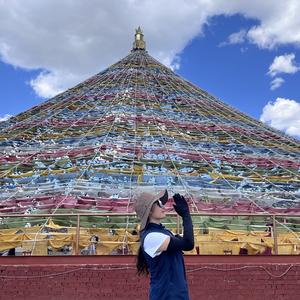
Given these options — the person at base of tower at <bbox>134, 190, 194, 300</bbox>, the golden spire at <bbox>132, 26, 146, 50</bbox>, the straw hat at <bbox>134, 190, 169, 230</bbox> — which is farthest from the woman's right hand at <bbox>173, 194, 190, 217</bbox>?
the golden spire at <bbox>132, 26, 146, 50</bbox>

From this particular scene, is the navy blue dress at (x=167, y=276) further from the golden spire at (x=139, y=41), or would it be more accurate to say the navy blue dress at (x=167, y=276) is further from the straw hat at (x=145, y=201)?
the golden spire at (x=139, y=41)

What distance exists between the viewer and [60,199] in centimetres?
1103

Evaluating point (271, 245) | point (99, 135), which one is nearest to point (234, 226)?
point (271, 245)

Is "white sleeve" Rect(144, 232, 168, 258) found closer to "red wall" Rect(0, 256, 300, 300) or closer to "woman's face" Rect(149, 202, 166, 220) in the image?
"woman's face" Rect(149, 202, 166, 220)

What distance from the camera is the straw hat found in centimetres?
293

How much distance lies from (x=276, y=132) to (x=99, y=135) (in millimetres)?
8317

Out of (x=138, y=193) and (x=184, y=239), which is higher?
(x=138, y=193)

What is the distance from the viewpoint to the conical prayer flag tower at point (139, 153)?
37.9ft

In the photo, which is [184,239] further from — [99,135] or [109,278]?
[99,135]

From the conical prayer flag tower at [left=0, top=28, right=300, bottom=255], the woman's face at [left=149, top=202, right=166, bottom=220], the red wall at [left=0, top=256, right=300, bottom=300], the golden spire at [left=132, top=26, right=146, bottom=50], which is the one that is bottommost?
the red wall at [left=0, top=256, right=300, bottom=300]

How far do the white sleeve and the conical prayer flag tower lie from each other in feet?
24.9

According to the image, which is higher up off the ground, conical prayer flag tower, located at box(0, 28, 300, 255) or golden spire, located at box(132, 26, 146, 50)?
golden spire, located at box(132, 26, 146, 50)

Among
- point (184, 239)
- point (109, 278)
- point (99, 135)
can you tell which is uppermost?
point (99, 135)

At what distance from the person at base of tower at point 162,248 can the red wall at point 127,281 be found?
4.27 meters
